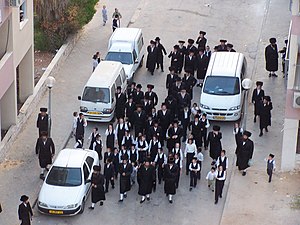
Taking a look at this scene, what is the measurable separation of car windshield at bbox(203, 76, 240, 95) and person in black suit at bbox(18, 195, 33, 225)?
8860 millimetres

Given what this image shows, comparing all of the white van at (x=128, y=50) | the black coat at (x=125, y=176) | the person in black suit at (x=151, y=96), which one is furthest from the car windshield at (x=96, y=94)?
the black coat at (x=125, y=176)

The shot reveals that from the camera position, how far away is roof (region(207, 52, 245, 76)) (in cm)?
3350

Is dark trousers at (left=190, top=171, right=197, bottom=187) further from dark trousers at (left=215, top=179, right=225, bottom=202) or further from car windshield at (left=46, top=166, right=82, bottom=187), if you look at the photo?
car windshield at (left=46, top=166, right=82, bottom=187)

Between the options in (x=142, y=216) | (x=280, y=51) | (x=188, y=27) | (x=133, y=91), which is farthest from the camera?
(x=188, y=27)

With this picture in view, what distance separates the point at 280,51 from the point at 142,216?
11.6 meters

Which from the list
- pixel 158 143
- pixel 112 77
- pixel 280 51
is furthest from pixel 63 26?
pixel 158 143

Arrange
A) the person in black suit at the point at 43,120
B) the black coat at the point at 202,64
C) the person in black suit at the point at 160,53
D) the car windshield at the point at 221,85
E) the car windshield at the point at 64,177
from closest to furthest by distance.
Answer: the car windshield at the point at 64,177 → the person in black suit at the point at 43,120 → the car windshield at the point at 221,85 → the black coat at the point at 202,64 → the person in black suit at the point at 160,53

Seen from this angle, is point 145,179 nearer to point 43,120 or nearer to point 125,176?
point 125,176

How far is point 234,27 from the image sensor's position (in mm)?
41531

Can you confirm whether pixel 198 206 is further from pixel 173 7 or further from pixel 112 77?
pixel 173 7

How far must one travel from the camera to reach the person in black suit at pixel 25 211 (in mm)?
26041

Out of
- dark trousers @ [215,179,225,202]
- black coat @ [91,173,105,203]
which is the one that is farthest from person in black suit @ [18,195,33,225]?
dark trousers @ [215,179,225,202]

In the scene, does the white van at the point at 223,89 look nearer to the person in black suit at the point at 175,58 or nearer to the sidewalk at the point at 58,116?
the person in black suit at the point at 175,58

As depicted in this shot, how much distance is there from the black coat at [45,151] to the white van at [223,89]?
564cm
